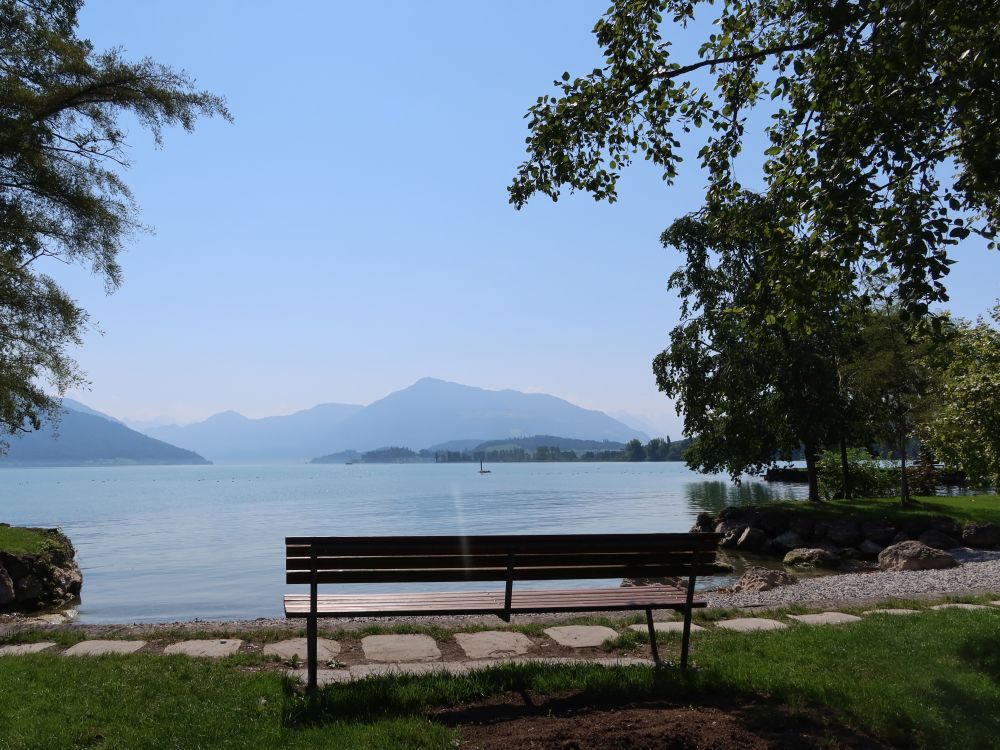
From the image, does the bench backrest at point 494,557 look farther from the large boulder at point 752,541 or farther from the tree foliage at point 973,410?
the large boulder at point 752,541

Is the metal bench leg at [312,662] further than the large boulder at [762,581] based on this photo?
No

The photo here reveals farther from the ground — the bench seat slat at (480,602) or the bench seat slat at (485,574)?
the bench seat slat at (485,574)

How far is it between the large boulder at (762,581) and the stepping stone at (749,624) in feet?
17.5

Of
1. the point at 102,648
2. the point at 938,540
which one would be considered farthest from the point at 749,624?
the point at 938,540

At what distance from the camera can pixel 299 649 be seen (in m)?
7.63

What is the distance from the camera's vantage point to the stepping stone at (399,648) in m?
7.40

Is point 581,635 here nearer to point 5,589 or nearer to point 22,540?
point 5,589

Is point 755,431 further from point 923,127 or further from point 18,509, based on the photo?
point 18,509

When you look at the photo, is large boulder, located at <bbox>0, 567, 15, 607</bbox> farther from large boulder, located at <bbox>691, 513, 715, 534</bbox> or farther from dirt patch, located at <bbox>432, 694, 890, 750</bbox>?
large boulder, located at <bbox>691, 513, 715, 534</bbox>

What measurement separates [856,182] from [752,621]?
203 inches

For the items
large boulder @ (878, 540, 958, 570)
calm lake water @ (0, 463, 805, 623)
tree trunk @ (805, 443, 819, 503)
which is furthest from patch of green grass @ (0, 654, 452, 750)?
tree trunk @ (805, 443, 819, 503)

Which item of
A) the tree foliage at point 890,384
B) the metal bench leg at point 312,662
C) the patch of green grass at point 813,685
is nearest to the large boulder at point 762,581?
the patch of green grass at point 813,685

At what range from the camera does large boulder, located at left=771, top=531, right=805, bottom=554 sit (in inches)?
982

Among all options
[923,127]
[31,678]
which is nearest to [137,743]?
[31,678]
